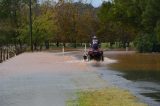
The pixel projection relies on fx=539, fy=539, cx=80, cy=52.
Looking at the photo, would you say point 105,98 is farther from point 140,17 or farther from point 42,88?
point 140,17

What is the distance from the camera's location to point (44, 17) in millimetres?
85312

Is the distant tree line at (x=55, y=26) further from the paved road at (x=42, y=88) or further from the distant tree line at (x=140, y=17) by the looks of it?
the paved road at (x=42, y=88)

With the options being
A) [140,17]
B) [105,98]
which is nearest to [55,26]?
[140,17]

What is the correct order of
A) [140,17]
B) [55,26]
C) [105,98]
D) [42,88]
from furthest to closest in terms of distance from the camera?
[55,26]
[140,17]
[42,88]
[105,98]

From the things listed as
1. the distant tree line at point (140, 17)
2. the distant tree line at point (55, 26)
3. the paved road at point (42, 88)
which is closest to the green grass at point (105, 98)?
the paved road at point (42, 88)

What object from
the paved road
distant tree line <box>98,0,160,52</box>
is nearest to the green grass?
the paved road

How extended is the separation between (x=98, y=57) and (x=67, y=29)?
50.0m

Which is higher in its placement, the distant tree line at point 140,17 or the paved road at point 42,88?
the distant tree line at point 140,17

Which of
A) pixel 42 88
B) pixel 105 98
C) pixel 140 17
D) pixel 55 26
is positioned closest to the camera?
pixel 105 98

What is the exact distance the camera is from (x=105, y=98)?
16156 mm

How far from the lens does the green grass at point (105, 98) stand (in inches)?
581

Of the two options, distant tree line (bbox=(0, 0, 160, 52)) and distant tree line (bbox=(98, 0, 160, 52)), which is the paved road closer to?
distant tree line (bbox=(98, 0, 160, 52))

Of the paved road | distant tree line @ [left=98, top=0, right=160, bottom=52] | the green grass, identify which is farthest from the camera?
distant tree line @ [left=98, top=0, right=160, bottom=52]

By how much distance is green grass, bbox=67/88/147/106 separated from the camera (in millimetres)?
14758
